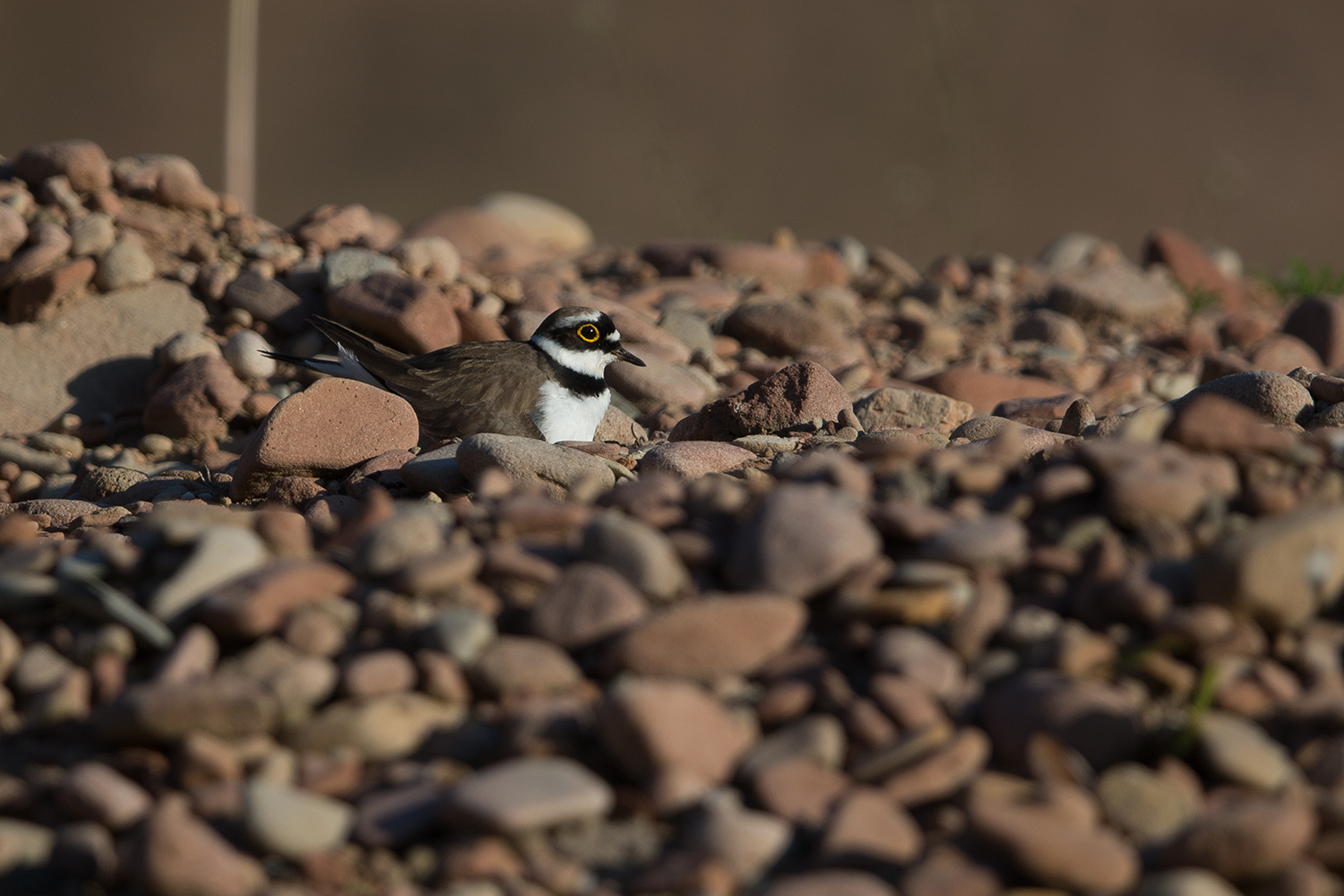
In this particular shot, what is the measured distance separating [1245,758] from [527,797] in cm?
142

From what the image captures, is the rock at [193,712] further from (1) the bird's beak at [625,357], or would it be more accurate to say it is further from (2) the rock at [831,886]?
(1) the bird's beak at [625,357]

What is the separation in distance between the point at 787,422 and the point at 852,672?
8.36 feet

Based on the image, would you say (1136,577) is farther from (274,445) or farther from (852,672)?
(274,445)

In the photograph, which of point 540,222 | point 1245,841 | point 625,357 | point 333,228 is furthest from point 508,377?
point 540,222

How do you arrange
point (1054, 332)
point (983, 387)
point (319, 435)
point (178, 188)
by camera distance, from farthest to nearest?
point (1054, 332)
point (178, 188)
point (983, 387)
point (319, 435)

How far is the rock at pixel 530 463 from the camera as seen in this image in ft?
13.9

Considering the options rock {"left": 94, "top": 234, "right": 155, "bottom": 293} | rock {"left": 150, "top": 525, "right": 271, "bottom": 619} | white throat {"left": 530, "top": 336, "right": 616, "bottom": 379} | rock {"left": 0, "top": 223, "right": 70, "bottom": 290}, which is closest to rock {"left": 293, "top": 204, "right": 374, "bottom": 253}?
rock {"left": 94, "top": 234, "right": 155, "bottom": 293}

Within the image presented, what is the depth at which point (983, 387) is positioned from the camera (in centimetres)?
665

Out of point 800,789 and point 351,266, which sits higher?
point 351,266

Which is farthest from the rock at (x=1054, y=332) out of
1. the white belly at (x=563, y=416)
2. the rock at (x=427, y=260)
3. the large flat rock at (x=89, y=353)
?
the large flat rock at (x=89, y=353)

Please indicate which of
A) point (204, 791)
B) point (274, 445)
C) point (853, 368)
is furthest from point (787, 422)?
point (204, 791)

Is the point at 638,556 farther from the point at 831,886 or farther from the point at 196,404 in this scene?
the point at 196,404

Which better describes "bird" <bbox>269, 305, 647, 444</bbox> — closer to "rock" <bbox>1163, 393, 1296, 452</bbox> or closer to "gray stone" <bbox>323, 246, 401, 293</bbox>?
"gray stone" <bbox>323, 246, 401, 293</bbox>

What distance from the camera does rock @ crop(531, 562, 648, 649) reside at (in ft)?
9.37
